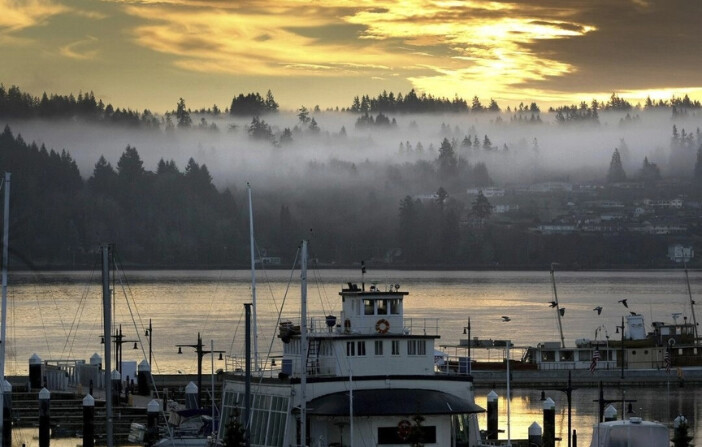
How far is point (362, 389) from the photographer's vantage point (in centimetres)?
5703

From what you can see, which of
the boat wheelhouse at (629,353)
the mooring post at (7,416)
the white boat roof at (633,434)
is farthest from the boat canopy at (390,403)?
the boat wheelhouse at (629,353)

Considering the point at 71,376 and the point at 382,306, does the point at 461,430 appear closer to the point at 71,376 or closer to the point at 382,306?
the point at 382,306

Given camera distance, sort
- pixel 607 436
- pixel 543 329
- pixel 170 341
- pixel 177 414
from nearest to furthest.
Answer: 1. pixel 607 436
2. pixel 177 414
3. pixel 170 341
4. pixel 543 329

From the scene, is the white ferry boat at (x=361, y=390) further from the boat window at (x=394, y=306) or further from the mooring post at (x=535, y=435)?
the mooring post at (x=535, y=435)

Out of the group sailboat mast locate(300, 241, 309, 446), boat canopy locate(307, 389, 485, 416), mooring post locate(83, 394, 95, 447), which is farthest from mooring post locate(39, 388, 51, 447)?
sailboat mast locate(300, 241, 309, 446)

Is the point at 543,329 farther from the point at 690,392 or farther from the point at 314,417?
the point at 314,417

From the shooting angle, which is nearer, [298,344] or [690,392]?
[298,344]

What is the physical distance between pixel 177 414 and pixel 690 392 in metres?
45.0

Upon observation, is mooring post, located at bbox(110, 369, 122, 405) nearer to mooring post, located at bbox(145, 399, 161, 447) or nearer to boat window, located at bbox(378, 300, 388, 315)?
mooring post, located at bbox(145, 399, 161, 447)

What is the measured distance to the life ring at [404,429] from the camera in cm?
5606

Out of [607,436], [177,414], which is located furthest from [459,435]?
[177,414]

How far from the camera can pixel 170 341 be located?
6378 inches

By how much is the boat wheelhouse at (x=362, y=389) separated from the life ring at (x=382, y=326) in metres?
0.04

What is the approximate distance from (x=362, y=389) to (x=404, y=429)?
2116mm
